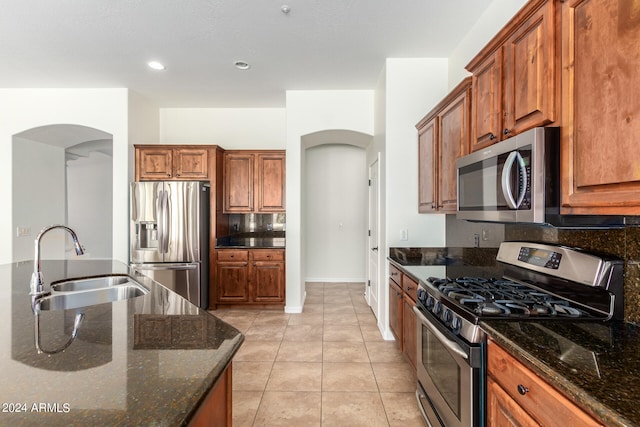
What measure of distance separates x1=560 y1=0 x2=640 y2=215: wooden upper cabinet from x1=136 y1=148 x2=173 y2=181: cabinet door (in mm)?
4401

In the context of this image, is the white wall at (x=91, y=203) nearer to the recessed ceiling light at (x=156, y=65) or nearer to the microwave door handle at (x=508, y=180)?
the recessed ceiling light at (x=156, y=65)

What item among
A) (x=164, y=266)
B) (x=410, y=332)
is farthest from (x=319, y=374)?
(x=164, y=266)

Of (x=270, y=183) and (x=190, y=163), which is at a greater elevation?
(x=190, y=163)

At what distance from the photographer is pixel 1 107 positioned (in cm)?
419

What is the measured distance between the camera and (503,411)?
1.22 metres

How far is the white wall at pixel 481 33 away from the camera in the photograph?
2.31 metres

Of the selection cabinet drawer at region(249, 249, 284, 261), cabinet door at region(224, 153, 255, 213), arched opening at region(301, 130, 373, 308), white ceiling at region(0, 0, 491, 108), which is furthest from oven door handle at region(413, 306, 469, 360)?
arched opening at region(301, 130, 373, 308)

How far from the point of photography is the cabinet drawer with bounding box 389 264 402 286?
281 centimetres

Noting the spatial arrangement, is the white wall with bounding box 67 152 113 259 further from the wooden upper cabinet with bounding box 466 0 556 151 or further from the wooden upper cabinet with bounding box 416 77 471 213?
the wooden upper cabinet with bounding box 466 0 556 151

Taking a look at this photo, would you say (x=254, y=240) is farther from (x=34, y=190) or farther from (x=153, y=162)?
(x=34, y=190)

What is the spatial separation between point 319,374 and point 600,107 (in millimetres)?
2521

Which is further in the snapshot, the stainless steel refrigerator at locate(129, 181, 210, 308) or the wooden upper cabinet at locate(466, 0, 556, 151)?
the stainless steel refrigerator at locate(129, 181, 210, 308)

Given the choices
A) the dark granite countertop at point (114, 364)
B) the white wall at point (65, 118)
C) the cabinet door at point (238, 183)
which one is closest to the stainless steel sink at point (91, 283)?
the dark granite countertop at point (114, 364)

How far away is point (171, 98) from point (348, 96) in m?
2.59
